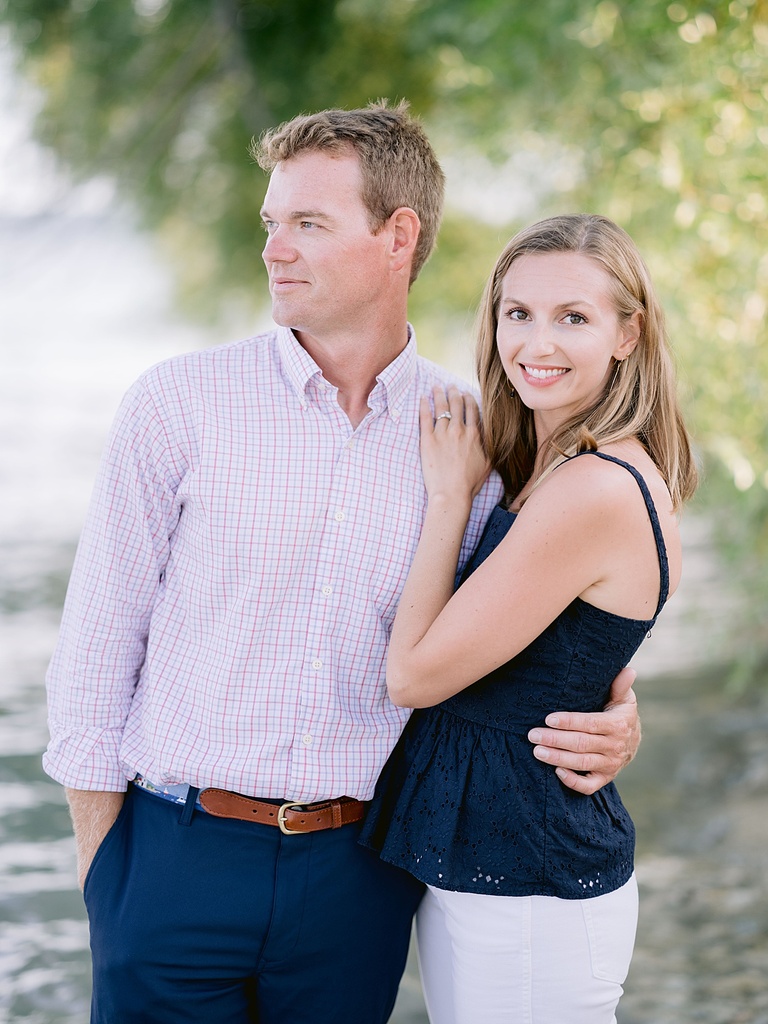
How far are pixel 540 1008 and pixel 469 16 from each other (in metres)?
4.10

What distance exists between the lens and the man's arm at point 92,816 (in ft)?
5.89

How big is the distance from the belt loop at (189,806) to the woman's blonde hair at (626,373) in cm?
73

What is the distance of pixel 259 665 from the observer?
175 centimetres

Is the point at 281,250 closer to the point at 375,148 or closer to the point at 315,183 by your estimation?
the point at 315,183

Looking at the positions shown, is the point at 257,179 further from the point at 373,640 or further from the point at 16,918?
the point at 373,640

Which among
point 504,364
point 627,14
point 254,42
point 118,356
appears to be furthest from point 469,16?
point 118,356

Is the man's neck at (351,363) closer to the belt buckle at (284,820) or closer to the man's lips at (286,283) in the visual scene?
the man's lips at (286,283)

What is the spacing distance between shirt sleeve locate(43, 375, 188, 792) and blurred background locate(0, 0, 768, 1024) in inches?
38.4

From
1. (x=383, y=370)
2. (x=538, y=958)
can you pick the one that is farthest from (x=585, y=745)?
(x=383, y=370)

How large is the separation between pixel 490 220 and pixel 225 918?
4490 millimetres

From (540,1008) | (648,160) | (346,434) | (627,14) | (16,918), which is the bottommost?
(16,918)

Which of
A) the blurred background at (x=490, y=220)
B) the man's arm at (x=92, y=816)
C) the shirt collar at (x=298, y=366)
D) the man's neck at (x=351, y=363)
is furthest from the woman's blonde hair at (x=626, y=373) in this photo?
the man's arm at (x=92, y=816)

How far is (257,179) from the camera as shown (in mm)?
6125

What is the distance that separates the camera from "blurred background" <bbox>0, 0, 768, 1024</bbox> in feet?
11.5
